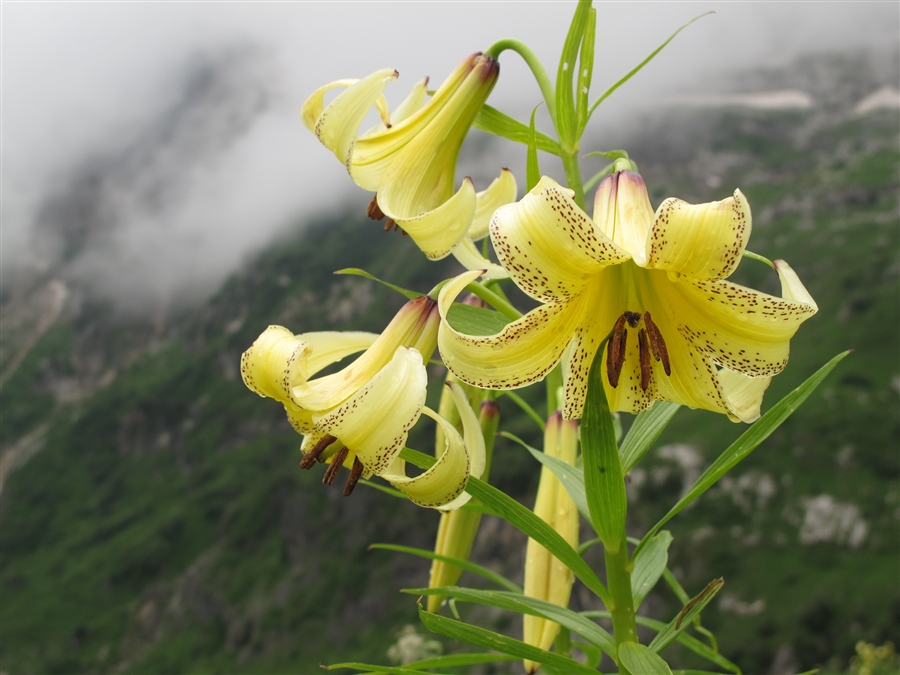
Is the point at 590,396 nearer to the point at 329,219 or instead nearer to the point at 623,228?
the point at 623,228

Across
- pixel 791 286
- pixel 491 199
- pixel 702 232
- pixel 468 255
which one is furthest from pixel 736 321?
pixel 491 199

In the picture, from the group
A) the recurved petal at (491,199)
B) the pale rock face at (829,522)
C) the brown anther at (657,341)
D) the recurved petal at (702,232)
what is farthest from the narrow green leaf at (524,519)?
the pale rock face at (829,522)

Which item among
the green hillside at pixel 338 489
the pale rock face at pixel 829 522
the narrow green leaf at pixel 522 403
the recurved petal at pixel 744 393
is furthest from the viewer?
the green hillside at pixel 338 489

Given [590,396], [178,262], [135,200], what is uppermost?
[590,396]

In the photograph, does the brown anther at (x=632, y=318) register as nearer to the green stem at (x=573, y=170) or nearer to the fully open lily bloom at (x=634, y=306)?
the fully open lily bloom at (x=634, y=306)

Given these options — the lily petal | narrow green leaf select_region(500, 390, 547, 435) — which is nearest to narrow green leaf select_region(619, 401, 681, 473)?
narrow green leaf select_region(500, 390, 547, 435)

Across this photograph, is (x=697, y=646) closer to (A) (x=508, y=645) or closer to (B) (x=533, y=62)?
(A) (x=508, y=645)

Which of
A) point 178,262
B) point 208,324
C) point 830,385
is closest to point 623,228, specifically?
point 830,385
